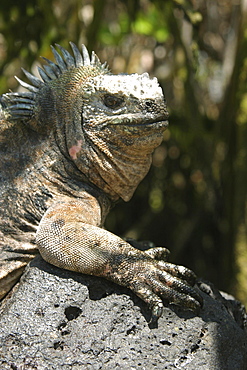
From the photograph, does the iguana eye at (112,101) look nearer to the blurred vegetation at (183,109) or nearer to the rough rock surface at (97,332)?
the rough rock surface at (97,332)

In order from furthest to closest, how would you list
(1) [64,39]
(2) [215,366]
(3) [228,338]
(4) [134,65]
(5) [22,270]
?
(4) [134,65]
(1) [64,39]
(5) [22,270]
(3) [228,338]
(2) [215,366]

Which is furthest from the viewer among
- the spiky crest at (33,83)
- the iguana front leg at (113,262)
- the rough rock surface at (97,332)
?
the spiky crest at (33,83)

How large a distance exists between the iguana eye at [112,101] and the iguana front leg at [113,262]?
0.90 meters

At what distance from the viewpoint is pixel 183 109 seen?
9.91m

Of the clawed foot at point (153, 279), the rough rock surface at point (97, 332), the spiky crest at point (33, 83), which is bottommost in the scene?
the rough rock surface at point (97, 332)

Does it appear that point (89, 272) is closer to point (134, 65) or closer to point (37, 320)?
point (37, 320)

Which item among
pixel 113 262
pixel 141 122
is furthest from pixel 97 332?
pixel 141 122

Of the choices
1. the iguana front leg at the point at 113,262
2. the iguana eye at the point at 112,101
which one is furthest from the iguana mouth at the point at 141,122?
the iguana front leg at the point at 113,262

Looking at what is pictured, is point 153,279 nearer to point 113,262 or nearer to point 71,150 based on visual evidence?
point 113,262

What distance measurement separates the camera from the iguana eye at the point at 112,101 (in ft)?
12.9

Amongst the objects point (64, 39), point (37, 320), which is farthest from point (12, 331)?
point (64, 39)

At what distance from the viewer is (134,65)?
10.6 meters

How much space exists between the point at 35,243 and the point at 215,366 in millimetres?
1484

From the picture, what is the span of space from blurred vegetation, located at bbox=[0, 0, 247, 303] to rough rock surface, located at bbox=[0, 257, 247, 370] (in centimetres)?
453
